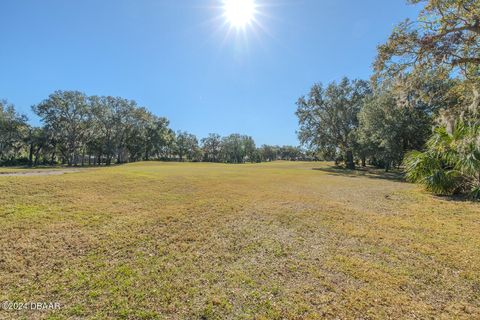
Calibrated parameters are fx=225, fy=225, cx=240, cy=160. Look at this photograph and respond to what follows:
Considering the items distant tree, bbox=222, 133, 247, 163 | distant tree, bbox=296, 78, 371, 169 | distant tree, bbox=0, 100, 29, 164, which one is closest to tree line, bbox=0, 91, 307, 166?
distant tree, bbox=0, 100, 29, 164

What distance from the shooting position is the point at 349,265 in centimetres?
420

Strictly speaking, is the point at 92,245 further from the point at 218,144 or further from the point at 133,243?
the point at 218,144

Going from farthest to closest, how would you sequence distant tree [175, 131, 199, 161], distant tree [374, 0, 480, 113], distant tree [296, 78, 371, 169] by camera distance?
distant tree [175, 131, 199, 161], distant tree [296, 78, 371, 169], distant tree [374, 0, 480, 113]

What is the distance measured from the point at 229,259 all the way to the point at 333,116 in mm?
33492

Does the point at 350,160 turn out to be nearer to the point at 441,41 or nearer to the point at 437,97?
the point at 437,97

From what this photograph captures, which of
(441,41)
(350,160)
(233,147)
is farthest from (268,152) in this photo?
(441,41)

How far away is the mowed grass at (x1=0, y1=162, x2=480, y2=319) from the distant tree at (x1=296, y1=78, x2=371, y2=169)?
27.0 meters

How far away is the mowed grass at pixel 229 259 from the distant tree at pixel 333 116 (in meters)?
27.0

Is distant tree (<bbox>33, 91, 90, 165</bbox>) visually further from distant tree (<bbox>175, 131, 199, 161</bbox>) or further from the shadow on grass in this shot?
the shadow on grass

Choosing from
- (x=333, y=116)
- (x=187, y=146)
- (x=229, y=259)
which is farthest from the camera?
(x=187, y=146)

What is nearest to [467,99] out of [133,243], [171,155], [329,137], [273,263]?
[273,263]

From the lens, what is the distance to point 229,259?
14.5 ft

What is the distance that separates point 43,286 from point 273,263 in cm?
366

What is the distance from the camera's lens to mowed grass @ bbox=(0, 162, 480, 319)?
3.05 metres
